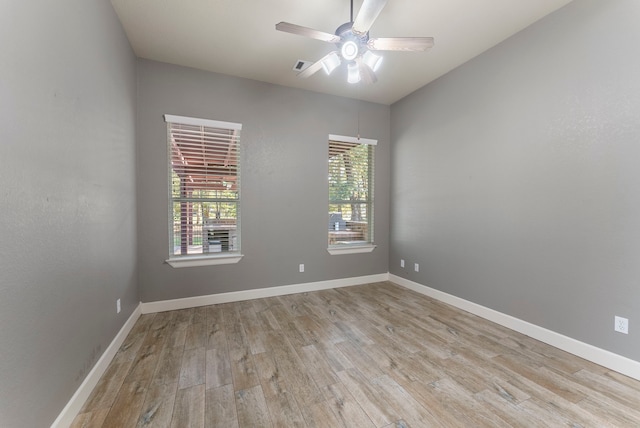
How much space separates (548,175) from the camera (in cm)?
243

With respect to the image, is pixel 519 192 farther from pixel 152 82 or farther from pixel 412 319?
pixel 152 82

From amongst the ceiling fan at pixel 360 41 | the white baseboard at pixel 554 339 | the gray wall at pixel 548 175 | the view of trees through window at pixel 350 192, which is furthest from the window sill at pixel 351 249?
the ceiling fan at pixel 360 41

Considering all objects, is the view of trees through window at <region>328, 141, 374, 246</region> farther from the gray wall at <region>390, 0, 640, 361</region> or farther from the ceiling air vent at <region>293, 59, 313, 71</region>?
the ceiling air vent at <region>293, 59, 313, 71</region>

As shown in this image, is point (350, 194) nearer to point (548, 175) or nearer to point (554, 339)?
point (548, 175)

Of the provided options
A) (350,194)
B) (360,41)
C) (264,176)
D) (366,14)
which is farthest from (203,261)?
(366,14)

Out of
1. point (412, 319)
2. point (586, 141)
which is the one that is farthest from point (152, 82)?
point (586, 141)

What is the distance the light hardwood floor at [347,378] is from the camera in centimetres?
156

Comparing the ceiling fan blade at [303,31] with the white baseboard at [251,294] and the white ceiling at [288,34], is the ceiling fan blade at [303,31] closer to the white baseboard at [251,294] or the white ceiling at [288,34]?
the white ceiling at [288,34]

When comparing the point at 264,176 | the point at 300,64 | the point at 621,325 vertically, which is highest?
the point at 300,64

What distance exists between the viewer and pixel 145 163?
306cm

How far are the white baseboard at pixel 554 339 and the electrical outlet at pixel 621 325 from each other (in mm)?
199

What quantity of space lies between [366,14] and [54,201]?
2238mm

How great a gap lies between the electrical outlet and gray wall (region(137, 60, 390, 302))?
2742 mm

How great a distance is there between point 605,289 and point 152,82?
194 inches
